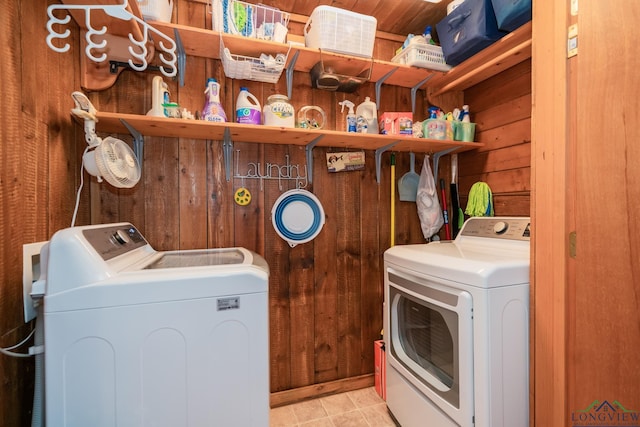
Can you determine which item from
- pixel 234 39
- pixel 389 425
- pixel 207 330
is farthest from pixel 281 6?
pixel 389 425

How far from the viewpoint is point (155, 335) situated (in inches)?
35.2

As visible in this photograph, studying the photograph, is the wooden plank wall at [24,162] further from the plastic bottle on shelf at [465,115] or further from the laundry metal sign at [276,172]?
the plastic bottle on shelf at [465,115]

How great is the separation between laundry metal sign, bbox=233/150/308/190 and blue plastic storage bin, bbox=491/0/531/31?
1.28 metres

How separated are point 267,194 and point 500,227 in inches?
53.4

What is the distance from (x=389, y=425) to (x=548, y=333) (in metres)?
1.09

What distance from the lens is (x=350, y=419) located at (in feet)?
5.66

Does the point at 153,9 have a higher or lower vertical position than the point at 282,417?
higher

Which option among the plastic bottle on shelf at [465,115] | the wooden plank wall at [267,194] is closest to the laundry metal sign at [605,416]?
the wooden plank wall at [267,194]

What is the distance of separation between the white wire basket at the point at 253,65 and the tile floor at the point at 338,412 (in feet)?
6.61

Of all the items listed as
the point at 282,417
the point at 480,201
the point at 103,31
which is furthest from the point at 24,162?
the point at 480,201

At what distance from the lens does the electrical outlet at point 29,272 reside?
0.96m

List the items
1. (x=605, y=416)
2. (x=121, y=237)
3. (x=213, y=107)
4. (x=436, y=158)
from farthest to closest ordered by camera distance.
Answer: (x=436, y=158) < (x=213, y=107) < (x=121, y=237) < (x=605, y=416)

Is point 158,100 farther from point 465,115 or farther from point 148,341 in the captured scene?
point 465,115

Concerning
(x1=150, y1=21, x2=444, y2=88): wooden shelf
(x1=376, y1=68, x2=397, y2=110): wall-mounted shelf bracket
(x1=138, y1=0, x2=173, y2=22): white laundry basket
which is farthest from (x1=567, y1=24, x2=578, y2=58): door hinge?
(x1=138, y1=0, x2=173, y2=22): white laundry basket
